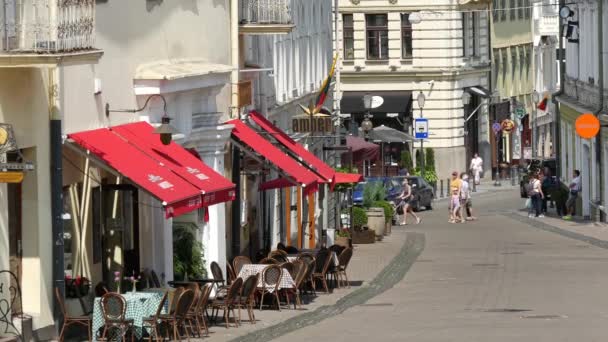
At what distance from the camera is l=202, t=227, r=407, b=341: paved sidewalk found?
1037 inches

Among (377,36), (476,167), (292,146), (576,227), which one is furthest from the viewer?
(377,36)

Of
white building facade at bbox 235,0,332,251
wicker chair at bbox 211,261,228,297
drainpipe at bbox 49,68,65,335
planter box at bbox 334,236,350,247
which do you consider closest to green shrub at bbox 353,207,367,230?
white building facade at bbox 235,0,332,251

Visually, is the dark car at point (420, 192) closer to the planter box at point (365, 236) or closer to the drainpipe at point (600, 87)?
the drainpipe at point (600, 87)

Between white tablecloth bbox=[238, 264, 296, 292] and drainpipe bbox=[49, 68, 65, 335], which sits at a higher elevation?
drainpipe bbox=[49, 68, 65, 335]

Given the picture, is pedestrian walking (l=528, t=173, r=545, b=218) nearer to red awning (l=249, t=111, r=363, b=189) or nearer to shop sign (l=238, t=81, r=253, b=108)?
red awning (l=249, t=111, r=363, b=189)

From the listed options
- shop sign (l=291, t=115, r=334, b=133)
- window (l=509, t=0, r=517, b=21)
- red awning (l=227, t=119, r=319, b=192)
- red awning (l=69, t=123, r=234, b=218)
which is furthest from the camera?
window (l=509, t=0, r=517, b=21)

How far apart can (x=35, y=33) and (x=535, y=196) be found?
135ft

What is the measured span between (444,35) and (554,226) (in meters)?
25.3

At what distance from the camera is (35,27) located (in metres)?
21.8

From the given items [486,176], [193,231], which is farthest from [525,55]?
[193,231]

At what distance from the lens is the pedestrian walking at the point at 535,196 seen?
2375 inches

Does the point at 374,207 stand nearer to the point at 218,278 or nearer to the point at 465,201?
the point at 465,201

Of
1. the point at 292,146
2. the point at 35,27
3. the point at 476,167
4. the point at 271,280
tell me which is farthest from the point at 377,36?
the point at 35,27

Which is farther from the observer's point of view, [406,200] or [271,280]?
[406,200]
